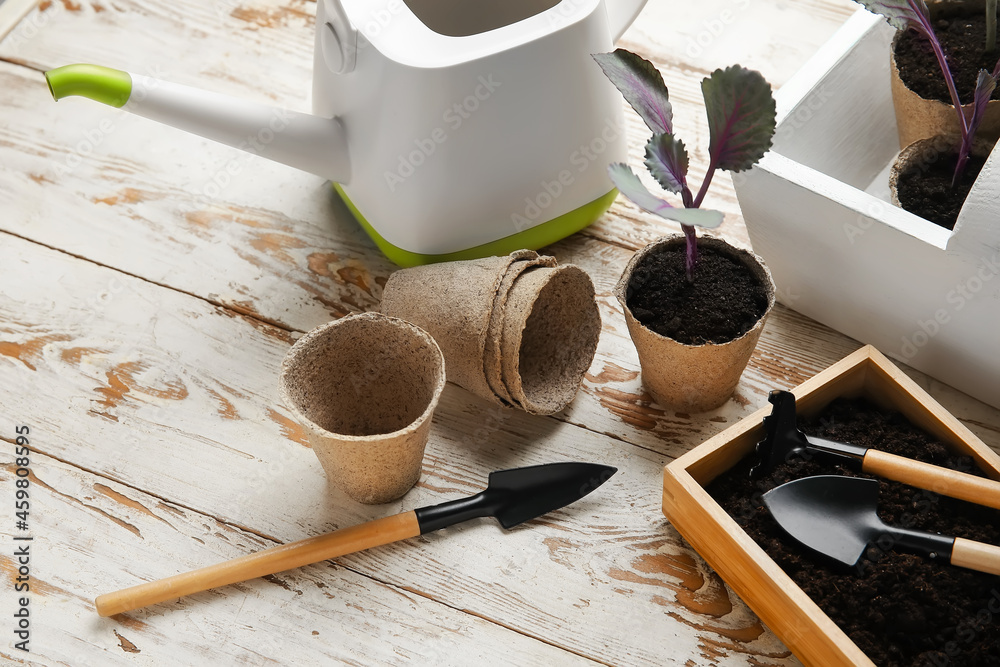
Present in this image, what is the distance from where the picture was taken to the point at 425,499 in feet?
2.47

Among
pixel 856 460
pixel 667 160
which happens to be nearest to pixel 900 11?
pixel 667 160

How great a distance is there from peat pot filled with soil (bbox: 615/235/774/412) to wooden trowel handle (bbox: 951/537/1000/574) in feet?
0.68

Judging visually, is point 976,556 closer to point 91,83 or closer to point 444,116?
point 444,116

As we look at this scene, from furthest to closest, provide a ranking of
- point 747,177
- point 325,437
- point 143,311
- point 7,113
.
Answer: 1. point 7,113
2. point 143,311
3. point 747,177
4. point 325,437

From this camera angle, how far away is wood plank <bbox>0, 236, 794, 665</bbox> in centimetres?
69

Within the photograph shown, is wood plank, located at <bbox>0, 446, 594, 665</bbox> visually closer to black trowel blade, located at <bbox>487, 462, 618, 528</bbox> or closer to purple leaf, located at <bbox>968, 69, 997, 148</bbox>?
black trowel blade, located at <bbox>487, 462, 618, 528</bbox>

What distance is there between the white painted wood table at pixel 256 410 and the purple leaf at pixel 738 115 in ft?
0.88

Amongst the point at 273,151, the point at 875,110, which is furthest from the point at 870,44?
the point at 273,151

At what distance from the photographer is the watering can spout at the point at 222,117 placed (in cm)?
69


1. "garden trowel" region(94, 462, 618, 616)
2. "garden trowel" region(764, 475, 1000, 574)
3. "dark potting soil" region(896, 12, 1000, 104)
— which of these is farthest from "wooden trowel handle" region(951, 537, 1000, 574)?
"dark potting soil" region(896, 12, 1000, 104)

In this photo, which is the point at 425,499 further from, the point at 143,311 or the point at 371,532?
the point at 143,311

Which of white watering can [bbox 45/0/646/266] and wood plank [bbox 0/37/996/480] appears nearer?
white watering can [bbox 45/0/646/266]

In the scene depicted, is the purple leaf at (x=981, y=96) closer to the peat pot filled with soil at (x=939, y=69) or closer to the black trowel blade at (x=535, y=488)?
the peat pot filled with soil at (x=939, y=69)

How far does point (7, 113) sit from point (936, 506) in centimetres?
100
